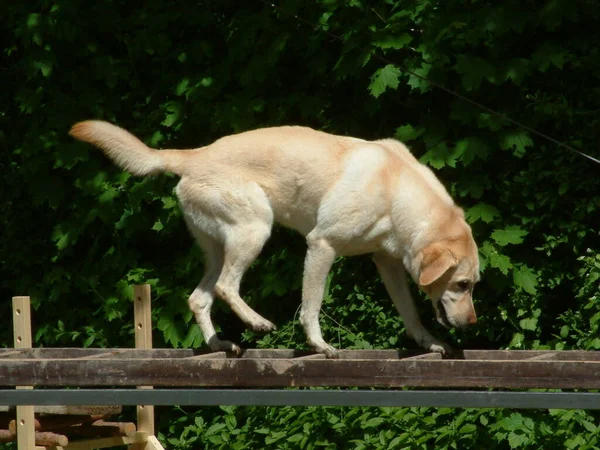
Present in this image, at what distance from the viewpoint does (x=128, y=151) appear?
5.69 metres

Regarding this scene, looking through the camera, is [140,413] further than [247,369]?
Yes

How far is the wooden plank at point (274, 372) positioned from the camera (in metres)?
4.57

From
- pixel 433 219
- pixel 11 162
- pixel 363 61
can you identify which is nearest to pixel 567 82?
pixel 363 61

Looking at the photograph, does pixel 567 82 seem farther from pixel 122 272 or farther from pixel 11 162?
pixel 11 162

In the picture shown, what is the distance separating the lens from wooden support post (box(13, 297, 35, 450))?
20.2ft

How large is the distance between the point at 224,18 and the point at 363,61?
5.15 feet

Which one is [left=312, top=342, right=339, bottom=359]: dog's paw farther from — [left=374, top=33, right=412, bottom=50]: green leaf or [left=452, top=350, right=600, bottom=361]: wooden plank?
[left=374, top=33, right=412, bottom=50]: green leaf

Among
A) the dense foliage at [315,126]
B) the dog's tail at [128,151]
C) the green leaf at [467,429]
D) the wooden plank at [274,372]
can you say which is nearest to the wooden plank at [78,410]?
the dense foliage at [315,126]

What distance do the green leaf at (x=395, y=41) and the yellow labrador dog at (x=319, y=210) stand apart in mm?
1157

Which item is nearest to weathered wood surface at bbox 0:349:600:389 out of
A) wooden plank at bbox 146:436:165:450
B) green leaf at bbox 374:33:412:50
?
wooden plank at bbox 146:436:165:450

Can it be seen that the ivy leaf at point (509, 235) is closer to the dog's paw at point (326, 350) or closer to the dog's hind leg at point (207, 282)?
the dog's paw at point (326, 350)

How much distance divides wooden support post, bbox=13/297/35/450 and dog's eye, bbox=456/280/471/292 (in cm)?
266

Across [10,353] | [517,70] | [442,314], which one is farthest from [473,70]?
[10,353]

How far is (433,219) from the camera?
5488 millimetres
